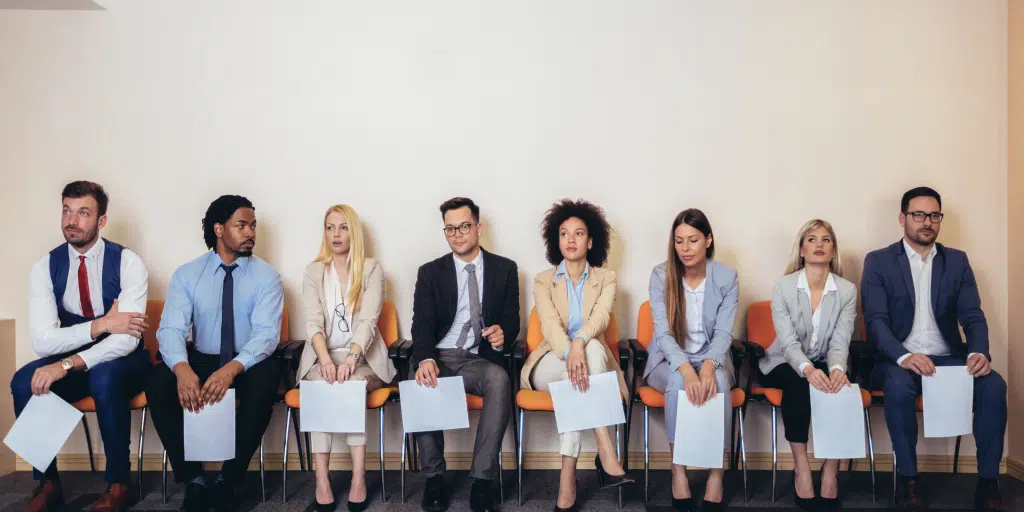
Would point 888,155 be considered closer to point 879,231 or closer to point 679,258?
point 879,231

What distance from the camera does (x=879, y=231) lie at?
411cm

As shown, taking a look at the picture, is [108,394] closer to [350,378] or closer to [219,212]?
[219,212]

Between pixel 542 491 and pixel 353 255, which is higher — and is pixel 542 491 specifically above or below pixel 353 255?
below

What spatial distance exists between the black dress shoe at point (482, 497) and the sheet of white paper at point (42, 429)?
2003 mm

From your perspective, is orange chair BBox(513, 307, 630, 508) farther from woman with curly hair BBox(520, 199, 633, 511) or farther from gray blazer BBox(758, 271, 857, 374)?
gray blazer BBox(758, 271, 857, 374)

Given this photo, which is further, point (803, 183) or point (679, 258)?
point (803, 183)

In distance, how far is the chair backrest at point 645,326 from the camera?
3.91 m

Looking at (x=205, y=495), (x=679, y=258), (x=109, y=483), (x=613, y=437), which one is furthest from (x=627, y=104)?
(x=109, y=483)

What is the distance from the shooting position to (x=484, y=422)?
11.4 feet

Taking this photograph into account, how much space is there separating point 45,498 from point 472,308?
2415 millimetres

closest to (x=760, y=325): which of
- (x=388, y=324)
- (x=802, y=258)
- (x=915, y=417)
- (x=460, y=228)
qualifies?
(x=802, y=258)

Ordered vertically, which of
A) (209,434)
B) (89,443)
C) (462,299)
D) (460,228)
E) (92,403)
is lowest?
(89,443)

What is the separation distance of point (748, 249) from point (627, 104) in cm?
116

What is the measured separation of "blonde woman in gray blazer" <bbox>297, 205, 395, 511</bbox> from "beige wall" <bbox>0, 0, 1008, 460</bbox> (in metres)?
0.40
